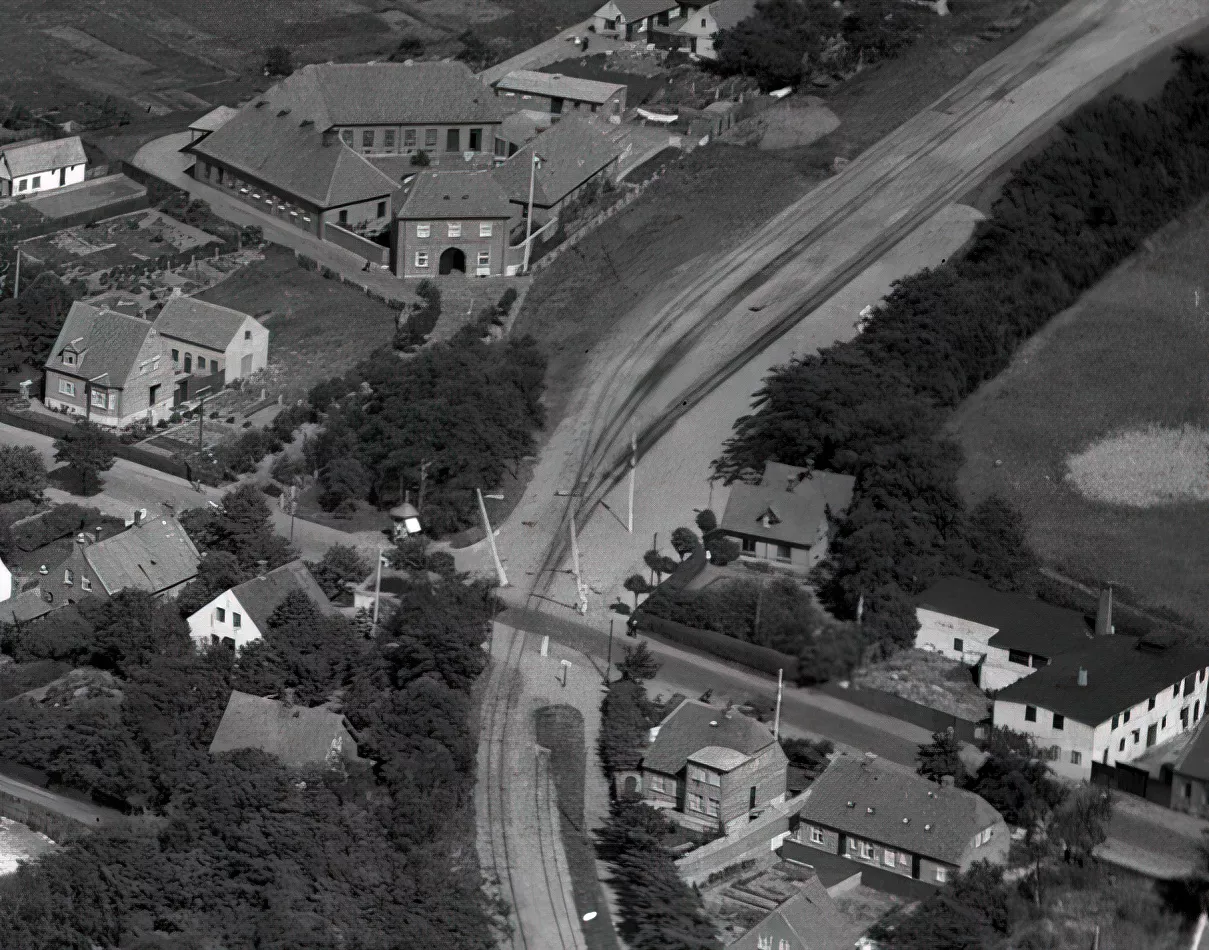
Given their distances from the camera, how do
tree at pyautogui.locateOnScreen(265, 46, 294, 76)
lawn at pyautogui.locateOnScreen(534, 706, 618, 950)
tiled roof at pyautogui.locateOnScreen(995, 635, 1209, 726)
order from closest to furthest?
1. lawn at pyautogui.locateOnScreen(534, 706, 618, 950)
2. tiled roof at pyautogui.locateOnScreen(995, 635, 1209, 726)
3. tree at pyautogui.locateOnScreen(265, 46, 294, 76)

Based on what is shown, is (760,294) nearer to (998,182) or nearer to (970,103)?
(998,182)

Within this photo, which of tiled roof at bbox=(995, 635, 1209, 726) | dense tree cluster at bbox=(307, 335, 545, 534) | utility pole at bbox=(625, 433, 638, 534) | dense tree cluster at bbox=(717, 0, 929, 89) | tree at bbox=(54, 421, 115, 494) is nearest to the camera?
tiled roof at bbox=(995, 635, 1209, 726)

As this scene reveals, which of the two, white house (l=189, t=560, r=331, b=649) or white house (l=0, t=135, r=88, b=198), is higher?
white house (l=0, t=135, r=88, b=198)

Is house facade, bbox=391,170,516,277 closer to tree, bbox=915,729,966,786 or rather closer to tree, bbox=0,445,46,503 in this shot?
tree, bbox=0,445,46,503

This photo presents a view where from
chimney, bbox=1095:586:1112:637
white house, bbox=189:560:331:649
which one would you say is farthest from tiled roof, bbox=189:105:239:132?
chimney, bbox=1095:586:1112:637

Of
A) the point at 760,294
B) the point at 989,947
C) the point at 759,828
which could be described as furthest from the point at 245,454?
the point at 989,947

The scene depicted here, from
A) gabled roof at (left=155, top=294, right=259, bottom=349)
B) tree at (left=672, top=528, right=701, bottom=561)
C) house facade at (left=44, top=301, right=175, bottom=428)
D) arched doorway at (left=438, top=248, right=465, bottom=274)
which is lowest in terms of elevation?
tree at (left=672, top=528, right=701, bottom=561)

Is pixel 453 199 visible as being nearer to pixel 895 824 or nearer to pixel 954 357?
pixel 954 357
